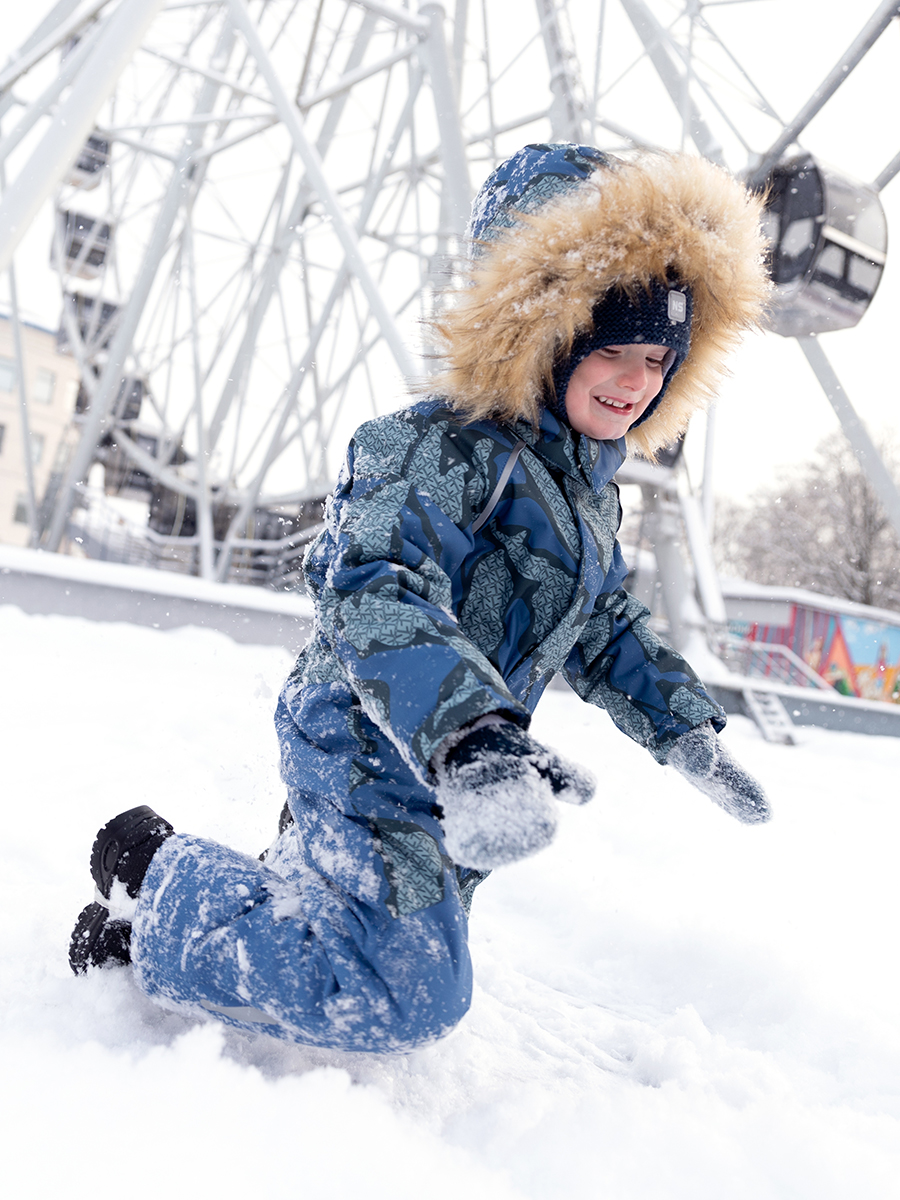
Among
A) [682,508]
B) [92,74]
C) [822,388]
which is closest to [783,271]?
[822,388]

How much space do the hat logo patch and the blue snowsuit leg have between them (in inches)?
26.9

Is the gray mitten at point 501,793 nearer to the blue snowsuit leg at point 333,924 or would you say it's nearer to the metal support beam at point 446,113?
the blue snowsuit leg at point 333,924

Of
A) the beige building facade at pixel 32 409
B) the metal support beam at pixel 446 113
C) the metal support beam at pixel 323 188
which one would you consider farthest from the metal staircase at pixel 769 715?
the beige building facade at pixel 32 409

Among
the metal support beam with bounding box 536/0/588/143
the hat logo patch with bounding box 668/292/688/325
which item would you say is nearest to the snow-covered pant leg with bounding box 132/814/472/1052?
the hat logo patch with bounding box 668/292/688/325

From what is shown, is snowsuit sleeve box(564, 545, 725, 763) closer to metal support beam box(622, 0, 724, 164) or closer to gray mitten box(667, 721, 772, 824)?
gray mitten box(667, 721, 772, 824)

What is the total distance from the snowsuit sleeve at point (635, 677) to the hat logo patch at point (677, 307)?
404mm

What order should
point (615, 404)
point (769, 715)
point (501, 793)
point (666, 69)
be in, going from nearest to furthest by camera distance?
1. point (501, 793)
2. point (615, 404)
3. point (769, 715)
4. point (666, 69)

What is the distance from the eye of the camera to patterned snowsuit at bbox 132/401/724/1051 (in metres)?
0.97

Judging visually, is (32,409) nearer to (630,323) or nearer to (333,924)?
(630,323)

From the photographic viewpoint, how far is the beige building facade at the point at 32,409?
112ft

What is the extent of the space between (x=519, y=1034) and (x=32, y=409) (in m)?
39.5

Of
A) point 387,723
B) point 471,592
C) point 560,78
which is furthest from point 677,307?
point 560,78

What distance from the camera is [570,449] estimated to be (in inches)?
50.7

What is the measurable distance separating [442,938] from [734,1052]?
506 mm
